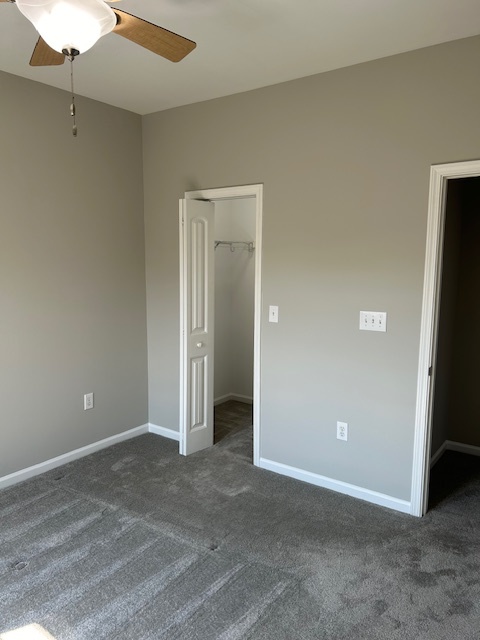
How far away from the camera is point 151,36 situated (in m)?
1.71

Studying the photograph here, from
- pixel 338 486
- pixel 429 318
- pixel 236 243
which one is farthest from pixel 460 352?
pixel 236 243

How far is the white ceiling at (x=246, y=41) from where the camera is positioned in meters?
2.17

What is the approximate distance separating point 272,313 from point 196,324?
0.70 metres

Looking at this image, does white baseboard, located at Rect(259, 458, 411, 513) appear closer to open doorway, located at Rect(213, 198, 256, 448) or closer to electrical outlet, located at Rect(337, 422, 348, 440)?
electrical outlet, located at Rect(337, 422, 348, 440)

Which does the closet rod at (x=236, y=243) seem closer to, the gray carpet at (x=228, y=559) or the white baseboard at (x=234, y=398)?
the white baseboard at (x=234, y=398)

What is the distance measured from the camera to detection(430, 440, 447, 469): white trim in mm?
3630

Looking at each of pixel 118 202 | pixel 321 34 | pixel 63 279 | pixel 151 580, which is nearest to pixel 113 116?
pixel 118 202

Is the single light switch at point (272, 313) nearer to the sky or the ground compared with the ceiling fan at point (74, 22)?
nearer to the ground

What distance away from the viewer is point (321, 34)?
8.00ft

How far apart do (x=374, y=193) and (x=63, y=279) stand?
7.38ft

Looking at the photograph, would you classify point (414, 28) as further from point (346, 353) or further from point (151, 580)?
point (151, 580)

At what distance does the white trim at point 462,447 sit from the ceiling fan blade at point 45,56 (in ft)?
12.7

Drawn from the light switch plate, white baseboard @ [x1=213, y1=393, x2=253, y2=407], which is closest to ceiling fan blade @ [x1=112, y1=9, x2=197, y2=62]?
the light switch plate

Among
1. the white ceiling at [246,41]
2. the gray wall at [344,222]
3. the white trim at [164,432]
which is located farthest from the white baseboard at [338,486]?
the white ceiling at [246,41]
